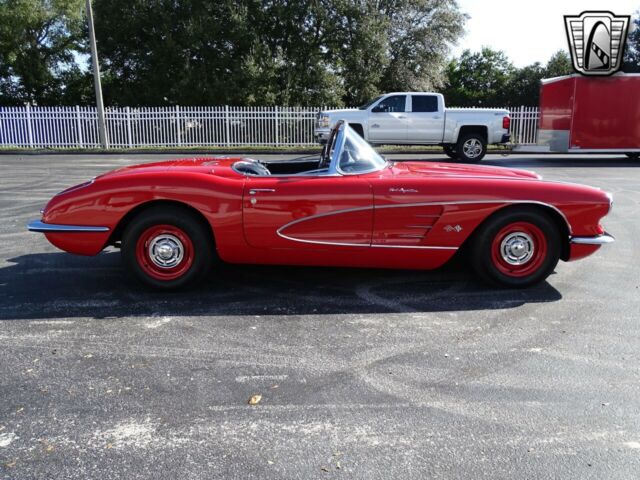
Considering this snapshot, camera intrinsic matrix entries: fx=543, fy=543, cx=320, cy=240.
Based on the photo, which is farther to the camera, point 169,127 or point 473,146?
point 169,127

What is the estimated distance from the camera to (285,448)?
2.53 m

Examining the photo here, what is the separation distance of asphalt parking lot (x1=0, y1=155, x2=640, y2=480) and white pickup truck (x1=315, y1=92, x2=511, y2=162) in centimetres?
1151

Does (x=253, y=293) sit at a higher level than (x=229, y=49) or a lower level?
lower

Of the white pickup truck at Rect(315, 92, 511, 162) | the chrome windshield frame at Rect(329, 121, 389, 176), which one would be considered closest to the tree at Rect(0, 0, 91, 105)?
the white pickup truck at Rect(315, 92, 511, 162)

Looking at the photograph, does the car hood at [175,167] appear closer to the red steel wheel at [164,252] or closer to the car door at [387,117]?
the red steel wheel at [164,252]

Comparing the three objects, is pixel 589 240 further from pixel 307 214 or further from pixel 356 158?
pixel 307 214

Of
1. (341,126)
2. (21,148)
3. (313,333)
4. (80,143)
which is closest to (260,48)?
(80,143)

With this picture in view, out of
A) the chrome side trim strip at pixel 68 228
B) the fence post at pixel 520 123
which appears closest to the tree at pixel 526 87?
the fence post at pixel 520 123

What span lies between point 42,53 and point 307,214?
3287 cm

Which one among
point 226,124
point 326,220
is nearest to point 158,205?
point 326,220

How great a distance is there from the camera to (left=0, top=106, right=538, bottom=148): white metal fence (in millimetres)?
22000

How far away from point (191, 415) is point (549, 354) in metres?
2.28

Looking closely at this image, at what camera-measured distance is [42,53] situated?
3123 cm

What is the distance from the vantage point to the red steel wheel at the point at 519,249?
4.64 meters
